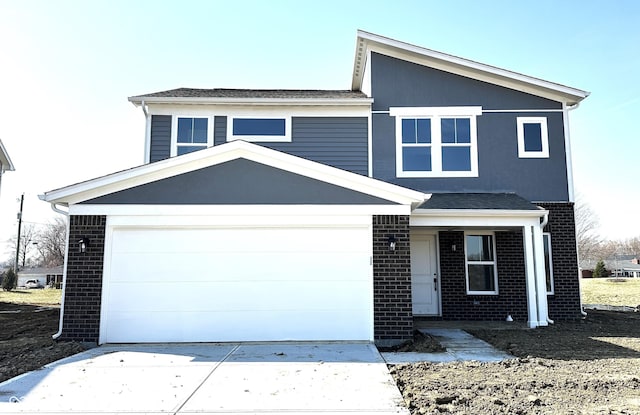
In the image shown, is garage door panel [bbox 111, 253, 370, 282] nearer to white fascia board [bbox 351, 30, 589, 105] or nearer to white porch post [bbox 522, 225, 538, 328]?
white porch post [bbox 522, 225, 538, 328]

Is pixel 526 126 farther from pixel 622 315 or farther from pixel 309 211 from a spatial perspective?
pixel 309 211

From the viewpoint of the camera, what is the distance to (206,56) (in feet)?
39.4

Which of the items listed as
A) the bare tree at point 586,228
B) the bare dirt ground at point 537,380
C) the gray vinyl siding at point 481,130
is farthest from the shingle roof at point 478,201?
the bare tree at point 586,228

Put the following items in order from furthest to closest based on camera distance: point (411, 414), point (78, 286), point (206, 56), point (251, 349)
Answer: point (206, 56) → point (78, 286) → point (251, 349) → point (411, 414)

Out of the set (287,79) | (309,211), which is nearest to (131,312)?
(309,211)

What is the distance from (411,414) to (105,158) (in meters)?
23.4

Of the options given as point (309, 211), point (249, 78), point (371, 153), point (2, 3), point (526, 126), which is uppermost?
point (249, 78)

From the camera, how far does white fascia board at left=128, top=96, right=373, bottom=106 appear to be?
11148 millimetres

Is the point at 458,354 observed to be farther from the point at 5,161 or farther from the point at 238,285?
the point at 5,161

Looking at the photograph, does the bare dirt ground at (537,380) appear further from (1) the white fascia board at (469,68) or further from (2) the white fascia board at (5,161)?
(2) the white fascia board at (5,161)

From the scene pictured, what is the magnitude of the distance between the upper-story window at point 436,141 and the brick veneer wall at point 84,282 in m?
6.87

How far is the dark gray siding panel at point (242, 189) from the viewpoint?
26.0ft

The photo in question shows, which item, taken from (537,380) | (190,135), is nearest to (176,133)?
(190,135)

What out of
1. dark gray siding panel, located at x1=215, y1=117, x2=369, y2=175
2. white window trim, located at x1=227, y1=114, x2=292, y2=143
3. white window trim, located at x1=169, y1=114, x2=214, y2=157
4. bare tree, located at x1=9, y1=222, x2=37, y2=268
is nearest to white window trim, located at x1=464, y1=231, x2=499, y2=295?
dark gray siding panel, located at x1=215, y1=117, x2=369, y2=175
